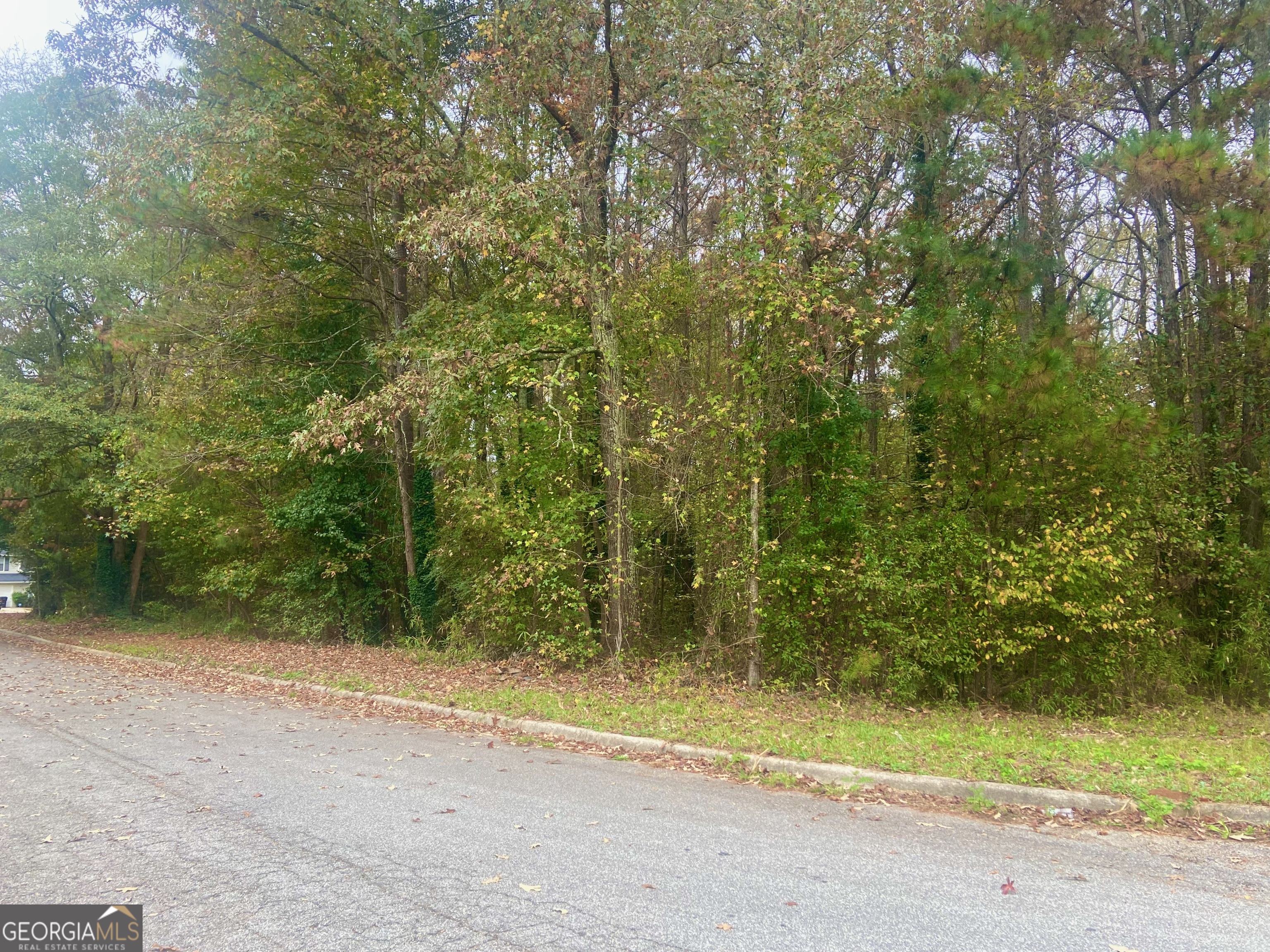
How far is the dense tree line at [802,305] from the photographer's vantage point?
36.2 ft

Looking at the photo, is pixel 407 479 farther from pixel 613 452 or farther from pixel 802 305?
pixel 802 305

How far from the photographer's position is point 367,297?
59.5 feet

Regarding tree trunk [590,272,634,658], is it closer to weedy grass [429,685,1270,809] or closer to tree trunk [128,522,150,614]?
weedy grass [429,685,1270,809]

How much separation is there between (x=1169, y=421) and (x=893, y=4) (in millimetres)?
6975

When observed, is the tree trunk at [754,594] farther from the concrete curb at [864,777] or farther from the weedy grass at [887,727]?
the concrete curb at [864,777]

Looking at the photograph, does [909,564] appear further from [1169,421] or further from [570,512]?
[570,512]

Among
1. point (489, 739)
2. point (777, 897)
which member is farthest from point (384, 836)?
point (489, 739)

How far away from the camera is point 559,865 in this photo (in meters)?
4.95

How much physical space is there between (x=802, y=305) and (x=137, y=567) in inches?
1024

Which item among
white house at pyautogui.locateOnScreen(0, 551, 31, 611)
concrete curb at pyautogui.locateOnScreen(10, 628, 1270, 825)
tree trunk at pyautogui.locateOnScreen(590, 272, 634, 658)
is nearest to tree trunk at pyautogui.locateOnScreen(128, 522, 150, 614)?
tree trunk at pyautogui.locateOnScreen(590, 272, 634, 658)

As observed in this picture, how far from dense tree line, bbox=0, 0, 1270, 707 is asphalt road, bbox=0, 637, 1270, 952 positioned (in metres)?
5.57

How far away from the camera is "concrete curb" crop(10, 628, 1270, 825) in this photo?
598cm

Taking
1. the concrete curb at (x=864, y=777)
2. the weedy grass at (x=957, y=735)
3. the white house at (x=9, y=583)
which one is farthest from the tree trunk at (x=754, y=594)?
the white house at (x=9, y=583)

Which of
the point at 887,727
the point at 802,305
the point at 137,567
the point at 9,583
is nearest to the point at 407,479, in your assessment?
the point at 802,305
